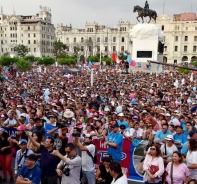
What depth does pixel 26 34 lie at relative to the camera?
99875 mm

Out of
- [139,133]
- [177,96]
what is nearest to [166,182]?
[139,133]

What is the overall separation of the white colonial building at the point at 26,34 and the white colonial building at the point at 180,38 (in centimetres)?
3798

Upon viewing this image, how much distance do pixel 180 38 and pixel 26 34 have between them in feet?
159

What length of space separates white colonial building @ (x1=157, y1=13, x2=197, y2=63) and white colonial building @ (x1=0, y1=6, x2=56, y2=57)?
38.0 m

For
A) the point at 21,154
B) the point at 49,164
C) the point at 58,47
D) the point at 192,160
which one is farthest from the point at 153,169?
the point at 58,47

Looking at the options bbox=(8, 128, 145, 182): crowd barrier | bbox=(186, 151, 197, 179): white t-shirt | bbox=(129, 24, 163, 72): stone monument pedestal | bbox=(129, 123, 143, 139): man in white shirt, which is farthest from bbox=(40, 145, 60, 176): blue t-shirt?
bbox=(129, 24, 163, 72): stone monument pedestal

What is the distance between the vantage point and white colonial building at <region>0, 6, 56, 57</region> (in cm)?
9940

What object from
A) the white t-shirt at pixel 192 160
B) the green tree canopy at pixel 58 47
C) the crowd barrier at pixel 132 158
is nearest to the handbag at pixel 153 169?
the white t-shirt at pixel 192 160

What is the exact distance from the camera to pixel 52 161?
5.69 meters

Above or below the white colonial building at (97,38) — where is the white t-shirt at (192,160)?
below

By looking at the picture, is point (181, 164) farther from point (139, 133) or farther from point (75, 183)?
point (139, 133)

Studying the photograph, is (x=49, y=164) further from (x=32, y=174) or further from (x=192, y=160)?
(x=192, y=160)

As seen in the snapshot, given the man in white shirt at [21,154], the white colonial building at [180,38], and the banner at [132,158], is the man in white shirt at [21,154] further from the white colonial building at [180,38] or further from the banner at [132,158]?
Result: the white colonial building at [180,38]

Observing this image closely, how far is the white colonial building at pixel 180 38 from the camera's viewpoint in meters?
87.3
